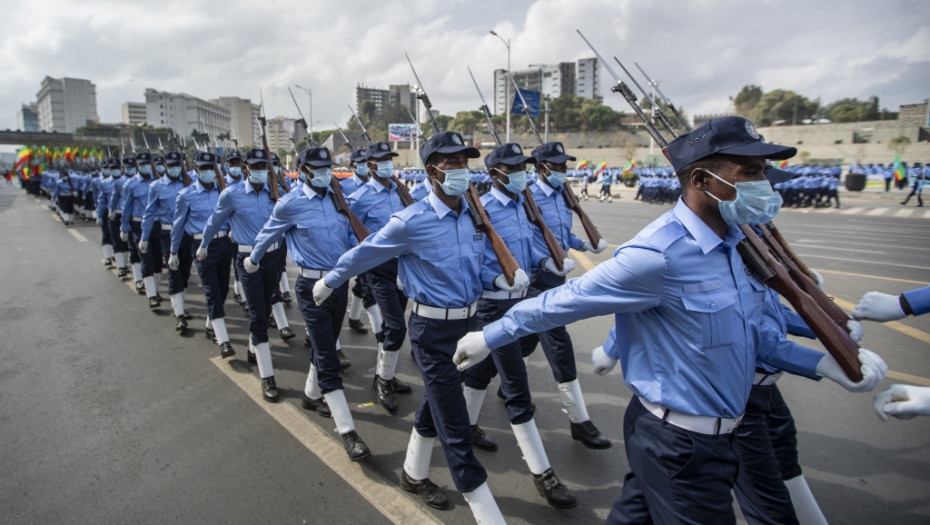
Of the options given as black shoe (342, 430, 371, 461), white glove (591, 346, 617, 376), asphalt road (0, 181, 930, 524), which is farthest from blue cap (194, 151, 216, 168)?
white glove (591, 346, 617, 376)

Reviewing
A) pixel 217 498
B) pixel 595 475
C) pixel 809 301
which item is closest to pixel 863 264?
pixel 595 475

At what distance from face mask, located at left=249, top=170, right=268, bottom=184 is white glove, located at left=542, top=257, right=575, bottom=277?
321 cm

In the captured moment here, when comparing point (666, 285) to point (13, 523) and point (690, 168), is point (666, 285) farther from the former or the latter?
point (13, 523)

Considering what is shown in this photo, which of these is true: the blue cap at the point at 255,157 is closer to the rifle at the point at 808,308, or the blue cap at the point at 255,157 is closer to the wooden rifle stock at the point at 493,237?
the wooden rifle stock at the point at 493,237

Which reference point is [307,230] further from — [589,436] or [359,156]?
[589,436]

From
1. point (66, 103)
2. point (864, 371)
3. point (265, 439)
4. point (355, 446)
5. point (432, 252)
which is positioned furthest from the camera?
point (66, 103)

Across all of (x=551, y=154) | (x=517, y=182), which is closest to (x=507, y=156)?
(x=517, y=182)

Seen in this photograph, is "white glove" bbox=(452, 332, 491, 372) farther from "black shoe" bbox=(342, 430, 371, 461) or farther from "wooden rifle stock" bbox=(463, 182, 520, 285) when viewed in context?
"black shoe" bbox=(342, 430, 371, 461)

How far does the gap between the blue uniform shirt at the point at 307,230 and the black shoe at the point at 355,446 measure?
1.40 m

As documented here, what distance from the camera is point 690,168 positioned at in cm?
203

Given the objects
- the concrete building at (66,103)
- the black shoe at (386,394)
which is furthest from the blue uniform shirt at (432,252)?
the concrete building at (66,103)

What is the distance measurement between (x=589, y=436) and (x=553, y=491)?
2.62 ft

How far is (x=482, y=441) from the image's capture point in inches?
153

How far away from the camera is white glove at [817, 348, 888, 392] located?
6.42 ft
